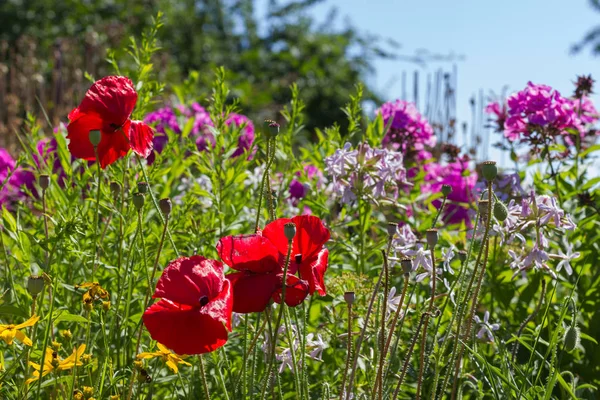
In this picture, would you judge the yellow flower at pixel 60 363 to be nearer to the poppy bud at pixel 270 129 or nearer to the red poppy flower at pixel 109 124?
the red poppy flower at pixel 109 124

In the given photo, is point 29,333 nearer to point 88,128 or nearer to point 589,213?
point 88,128

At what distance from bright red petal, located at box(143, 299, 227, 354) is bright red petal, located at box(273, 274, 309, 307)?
0.11 m

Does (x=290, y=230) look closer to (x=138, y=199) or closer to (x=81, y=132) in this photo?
(x=138, y=199)

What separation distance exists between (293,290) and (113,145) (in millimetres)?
545

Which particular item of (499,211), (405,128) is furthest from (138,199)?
(405,128)

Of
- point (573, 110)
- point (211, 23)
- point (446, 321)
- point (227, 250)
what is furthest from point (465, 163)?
point (211, 23)

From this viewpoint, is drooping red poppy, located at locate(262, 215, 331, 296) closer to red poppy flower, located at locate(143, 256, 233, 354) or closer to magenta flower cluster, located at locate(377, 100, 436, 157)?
red poppy flower, located at locate(143, 256, 233, 354)

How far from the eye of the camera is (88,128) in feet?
5.05

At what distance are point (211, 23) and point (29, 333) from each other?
11.0m

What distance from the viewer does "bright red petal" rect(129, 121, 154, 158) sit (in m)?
1.53

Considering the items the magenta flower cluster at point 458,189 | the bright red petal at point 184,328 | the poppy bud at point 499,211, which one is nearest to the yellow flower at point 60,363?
the bright red petal at point 184,328

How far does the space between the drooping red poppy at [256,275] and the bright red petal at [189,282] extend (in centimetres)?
4

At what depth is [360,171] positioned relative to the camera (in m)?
2.03

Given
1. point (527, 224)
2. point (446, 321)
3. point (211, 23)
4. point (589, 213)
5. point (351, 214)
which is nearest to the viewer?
point (527, 224)
